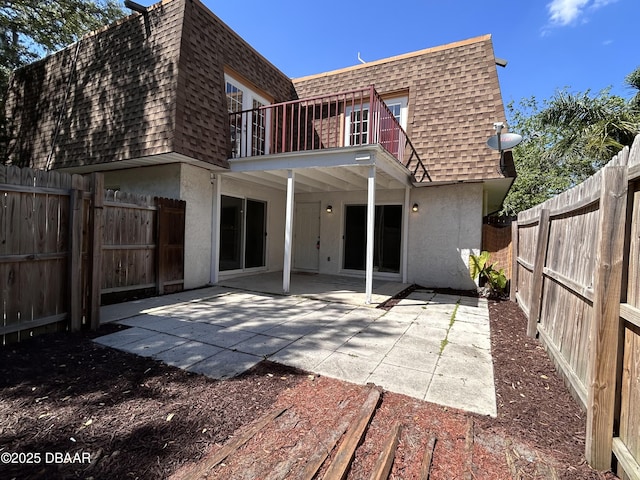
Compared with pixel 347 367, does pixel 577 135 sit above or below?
above

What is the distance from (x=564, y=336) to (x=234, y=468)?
302cm

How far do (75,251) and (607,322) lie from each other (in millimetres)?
4975

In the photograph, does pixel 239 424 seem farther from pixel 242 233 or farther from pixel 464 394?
pixel 242 233

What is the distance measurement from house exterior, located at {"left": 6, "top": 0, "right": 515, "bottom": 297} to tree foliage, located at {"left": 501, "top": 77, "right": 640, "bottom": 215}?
4028mm

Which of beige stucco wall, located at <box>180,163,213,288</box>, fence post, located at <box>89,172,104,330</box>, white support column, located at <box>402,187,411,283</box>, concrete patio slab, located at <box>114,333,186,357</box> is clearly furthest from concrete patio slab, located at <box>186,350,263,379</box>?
white support column, located at <box>402,187,411,283</box>

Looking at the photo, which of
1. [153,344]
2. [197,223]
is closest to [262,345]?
[153,344]

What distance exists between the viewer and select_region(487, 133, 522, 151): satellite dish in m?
6.02

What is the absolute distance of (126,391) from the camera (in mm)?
2469

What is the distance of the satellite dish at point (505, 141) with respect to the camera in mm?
6016

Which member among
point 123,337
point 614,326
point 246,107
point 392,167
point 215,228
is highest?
point 246,107

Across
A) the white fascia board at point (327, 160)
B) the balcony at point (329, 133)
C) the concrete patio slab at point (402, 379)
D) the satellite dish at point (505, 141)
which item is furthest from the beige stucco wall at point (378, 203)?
the concrete patio slab at point (402, 379)

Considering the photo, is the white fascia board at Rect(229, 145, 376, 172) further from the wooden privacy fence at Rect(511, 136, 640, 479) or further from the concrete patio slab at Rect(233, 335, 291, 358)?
the wooden privacy fence at Rect(511, 136, 640, 479)

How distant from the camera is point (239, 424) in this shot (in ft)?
6.89

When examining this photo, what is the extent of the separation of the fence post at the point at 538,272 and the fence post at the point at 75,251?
5733 millimetres
